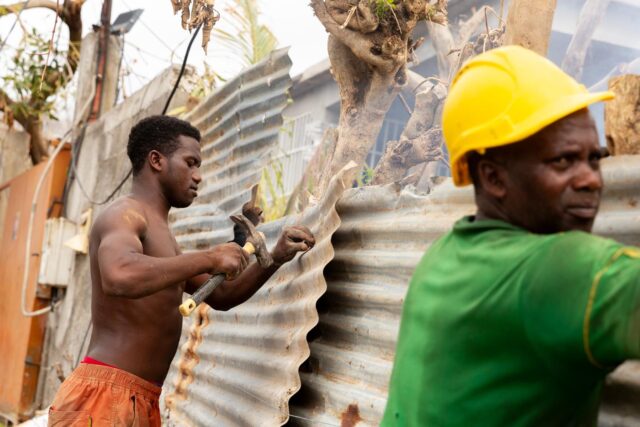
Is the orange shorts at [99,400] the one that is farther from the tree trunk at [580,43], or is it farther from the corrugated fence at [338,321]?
the tree trunk at [580,43]

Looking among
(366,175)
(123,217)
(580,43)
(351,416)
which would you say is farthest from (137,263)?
(580,43)

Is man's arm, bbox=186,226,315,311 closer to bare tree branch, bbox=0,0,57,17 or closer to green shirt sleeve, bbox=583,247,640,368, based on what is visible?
green shirt sleeve, bbox=583,247,640,368

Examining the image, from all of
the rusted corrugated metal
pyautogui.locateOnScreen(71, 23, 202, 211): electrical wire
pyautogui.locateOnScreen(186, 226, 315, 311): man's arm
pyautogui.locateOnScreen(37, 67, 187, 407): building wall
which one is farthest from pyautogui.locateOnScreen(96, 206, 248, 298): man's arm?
the rusted corrugated metal

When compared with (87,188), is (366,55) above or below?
above

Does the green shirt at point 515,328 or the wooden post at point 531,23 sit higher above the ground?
the wooden post at point 531,23

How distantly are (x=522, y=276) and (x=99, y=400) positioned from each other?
8.14 feet

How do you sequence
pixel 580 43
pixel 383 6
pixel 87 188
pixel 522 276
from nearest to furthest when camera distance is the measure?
pixel 522 276
pixel 383 6
pixel 580 43
pixel 87 188

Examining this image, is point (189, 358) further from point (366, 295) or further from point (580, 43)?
point (580, 43)

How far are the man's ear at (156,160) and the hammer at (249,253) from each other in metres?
0.41

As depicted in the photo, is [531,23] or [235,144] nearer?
[531,23]

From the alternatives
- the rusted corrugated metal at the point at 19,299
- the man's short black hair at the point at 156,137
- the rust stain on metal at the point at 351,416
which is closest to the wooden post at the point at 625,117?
the rust stain on metal at the point at 351,416

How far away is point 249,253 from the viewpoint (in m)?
3.69

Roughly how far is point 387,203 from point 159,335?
3.74 feet

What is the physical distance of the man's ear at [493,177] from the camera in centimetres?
171
